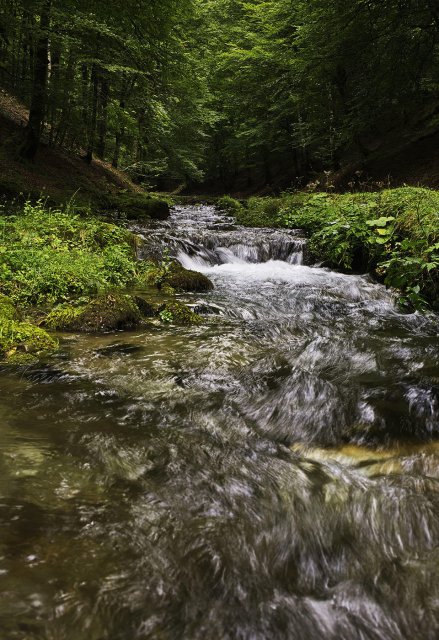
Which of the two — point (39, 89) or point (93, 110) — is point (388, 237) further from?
point (93, 110)

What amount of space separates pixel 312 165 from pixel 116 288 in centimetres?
2124

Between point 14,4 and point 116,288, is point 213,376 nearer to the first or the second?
point 116,288

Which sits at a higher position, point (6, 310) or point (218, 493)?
point (6, 310)

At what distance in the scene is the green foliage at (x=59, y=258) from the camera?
529 centimetres

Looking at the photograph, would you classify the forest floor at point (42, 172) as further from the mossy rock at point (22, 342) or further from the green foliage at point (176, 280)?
the mossy rock at point (22, 342)

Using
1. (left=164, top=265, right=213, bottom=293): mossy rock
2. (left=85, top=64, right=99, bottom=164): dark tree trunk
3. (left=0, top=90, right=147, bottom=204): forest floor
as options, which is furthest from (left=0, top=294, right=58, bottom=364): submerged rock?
(left=85, top=64, right=99, bottom=164): dark tree trunk

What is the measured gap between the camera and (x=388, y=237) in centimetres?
758

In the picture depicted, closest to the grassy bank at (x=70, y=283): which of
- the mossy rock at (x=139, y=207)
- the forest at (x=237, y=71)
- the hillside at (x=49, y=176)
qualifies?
the hillside at (x=49, y=176)

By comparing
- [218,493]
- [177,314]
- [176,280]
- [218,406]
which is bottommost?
[218,493]

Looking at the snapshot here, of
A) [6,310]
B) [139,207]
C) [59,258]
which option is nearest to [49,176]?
[139,207]

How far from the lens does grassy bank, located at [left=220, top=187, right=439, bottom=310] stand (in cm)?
630

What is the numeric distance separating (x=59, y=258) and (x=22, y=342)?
94.3 inches

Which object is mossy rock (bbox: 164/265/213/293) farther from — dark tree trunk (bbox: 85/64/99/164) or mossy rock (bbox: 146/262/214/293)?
dark tree trunk (bbox: 85/64/99/164)

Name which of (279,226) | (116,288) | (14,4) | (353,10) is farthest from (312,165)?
(116,288)
